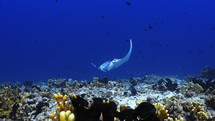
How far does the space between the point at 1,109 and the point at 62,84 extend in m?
7.75

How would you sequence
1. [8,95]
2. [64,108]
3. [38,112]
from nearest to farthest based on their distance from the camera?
[64,108]
[38,112]
[8,95]

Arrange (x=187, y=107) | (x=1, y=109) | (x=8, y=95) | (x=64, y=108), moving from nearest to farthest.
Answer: (x=64, y=108)
(x=187, y=107)
(x=1, y=109)
(x=8, y=95)

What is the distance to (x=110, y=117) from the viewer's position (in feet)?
→ 10.9

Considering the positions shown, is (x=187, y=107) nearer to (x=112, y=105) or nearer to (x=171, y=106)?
(x=171, y=106)

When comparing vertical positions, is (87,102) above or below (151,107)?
above

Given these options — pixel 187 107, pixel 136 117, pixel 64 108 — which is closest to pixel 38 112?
pixel 64 108

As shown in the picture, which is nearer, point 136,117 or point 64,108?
A: point 136,117

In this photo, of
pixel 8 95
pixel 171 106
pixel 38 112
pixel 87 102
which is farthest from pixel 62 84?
pixel 87 102

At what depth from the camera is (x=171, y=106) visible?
18.6ft

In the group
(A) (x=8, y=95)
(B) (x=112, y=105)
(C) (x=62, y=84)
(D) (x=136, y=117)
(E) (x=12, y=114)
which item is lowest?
(D) (x=136, y=117)

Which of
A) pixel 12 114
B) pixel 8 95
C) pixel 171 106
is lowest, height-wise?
pixel 171 106

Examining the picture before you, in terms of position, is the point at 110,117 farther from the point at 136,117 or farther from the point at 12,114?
A: the point at 12,114

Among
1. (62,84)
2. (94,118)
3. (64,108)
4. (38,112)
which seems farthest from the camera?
→ (62,84)

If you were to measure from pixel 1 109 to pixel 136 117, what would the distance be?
15.8 ft
